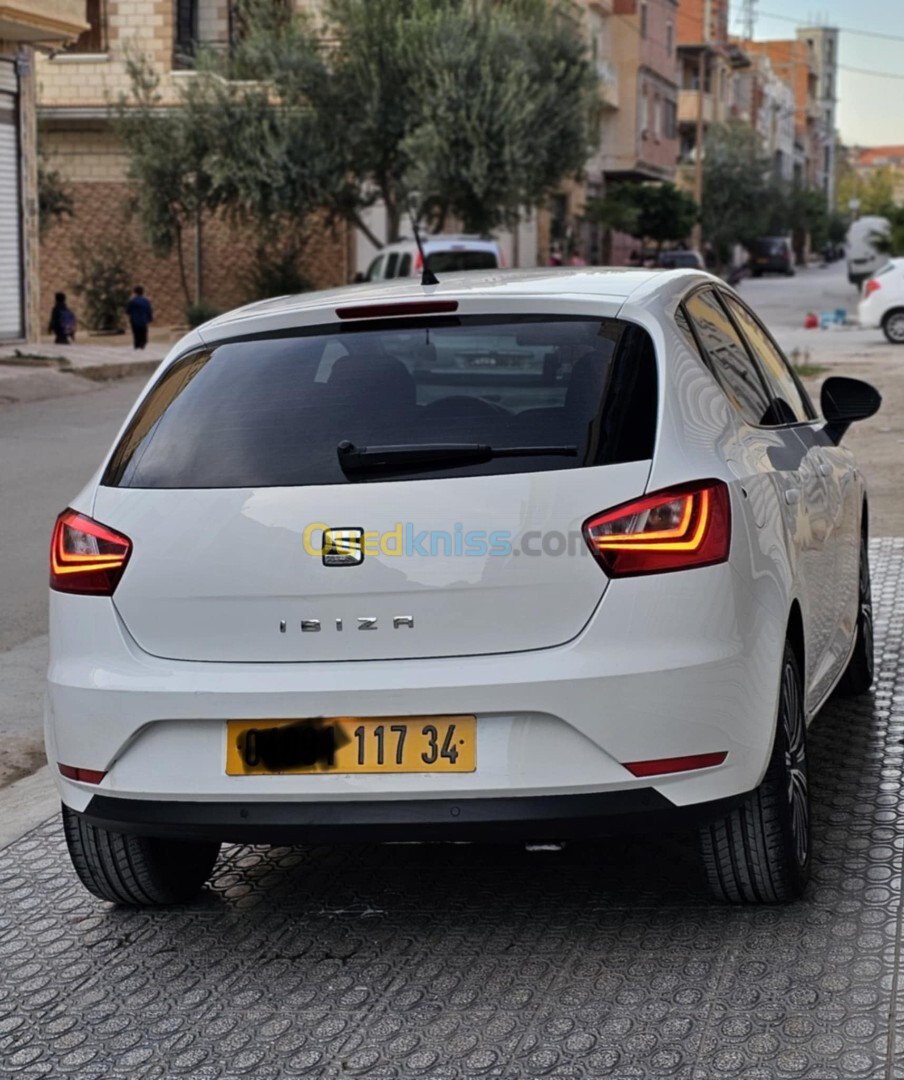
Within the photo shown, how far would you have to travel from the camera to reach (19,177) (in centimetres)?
3145

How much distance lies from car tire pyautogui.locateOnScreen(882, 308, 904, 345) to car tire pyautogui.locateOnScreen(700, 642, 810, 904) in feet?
100

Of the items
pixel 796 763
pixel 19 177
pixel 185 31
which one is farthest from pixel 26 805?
pixel 185 31

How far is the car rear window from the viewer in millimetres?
4301

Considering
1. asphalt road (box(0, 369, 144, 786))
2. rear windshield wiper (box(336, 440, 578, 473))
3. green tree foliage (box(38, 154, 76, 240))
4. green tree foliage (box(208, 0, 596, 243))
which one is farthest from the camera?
green tree foliage (box(38, 154, 76, 240))

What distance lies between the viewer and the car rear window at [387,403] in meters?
4.30

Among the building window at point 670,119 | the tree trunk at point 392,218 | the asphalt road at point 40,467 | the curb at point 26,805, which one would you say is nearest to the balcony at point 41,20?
the asphalt road at point 40,467

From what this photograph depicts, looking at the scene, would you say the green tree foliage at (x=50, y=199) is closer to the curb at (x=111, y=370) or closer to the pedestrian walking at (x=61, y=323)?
the pedestrian walking at (x=61, y=323)

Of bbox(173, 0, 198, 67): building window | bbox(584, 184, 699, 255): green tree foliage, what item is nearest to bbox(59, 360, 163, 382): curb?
bbox(173, 0, 198, 67): building window

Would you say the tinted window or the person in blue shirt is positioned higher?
the tinted window

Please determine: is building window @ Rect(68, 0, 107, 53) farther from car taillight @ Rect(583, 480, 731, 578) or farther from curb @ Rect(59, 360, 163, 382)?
car taillight @ Rect(583, 480, 731, 578)

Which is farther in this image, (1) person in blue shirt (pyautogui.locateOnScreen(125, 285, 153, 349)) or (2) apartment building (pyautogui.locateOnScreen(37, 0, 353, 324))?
(2) apartment building (pyautogui.locateOnScreen(37, 0, 353, 324))

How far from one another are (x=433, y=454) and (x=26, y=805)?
7.91 ft

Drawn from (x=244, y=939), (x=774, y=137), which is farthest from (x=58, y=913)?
(x=774, y=137)

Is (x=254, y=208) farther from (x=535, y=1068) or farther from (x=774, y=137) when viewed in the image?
(x=774, y=137)
